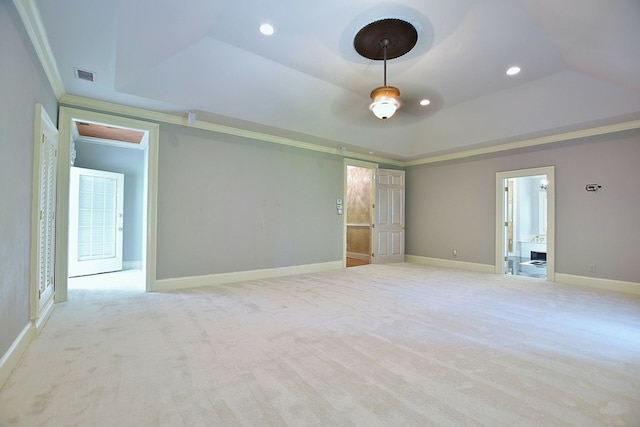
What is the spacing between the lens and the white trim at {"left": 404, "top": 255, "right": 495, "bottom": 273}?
21.2ft

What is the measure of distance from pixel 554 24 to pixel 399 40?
1.63 meters

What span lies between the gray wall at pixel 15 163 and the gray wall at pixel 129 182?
12.7ft

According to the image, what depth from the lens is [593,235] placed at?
5105 millimetres

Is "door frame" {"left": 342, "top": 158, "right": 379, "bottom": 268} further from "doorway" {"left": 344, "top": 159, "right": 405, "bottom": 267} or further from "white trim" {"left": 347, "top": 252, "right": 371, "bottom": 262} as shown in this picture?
"white trim" {"left": 347, "top": 252, "right": 371, "bottom": 262}

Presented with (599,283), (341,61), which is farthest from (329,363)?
(599,283)

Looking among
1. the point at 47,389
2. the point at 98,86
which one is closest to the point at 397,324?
the point at 47,389

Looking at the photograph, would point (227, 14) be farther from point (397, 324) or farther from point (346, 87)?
point (397, 324)

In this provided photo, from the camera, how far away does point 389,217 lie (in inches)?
297

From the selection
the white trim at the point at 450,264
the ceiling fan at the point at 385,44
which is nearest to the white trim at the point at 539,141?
the white trim at the point at 450,264

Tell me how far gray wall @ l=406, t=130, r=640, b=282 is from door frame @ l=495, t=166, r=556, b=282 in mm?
84

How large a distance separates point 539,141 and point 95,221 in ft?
28.5

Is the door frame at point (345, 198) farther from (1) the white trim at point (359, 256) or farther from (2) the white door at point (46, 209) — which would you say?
(2) the white door at point (46, 209)

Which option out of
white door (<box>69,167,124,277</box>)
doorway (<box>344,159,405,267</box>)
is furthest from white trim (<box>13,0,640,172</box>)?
white door (<box>69,167,124,277</box>)

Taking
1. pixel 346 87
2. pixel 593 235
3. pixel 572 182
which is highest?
pixel 346 87
